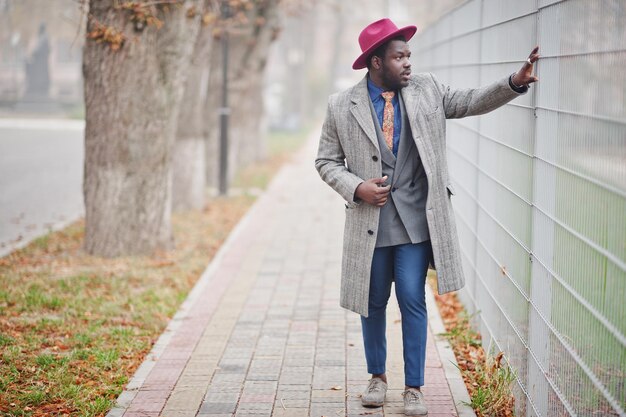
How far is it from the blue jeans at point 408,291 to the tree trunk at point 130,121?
195 inches

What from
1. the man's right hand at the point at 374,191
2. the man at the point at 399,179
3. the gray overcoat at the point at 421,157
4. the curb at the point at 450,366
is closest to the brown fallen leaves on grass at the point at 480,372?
the curb at the point at 450,366

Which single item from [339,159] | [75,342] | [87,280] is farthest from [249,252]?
[339,159]

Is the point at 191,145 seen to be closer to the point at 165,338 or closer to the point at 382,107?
the point at 165,338

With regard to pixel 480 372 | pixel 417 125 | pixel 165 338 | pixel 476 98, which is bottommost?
pixel 165 338

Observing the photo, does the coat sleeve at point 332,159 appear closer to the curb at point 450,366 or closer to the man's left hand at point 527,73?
the man's left hand at point 527,73

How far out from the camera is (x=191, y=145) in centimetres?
1343

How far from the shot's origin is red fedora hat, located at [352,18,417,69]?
4.79 m

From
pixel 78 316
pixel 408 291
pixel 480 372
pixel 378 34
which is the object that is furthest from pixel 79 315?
pixel 378 34

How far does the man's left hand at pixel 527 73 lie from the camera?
4.46 m

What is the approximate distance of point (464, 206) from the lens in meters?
7.98

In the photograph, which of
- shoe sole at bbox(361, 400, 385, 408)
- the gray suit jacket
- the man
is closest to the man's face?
the man

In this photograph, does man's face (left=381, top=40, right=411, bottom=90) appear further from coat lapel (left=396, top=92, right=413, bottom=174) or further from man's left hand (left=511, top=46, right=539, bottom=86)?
man's left hand (left=511, top=46, right=539, bottom=86)

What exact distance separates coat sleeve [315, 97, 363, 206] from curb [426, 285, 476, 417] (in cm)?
126

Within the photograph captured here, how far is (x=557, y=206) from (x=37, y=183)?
1481 cm
